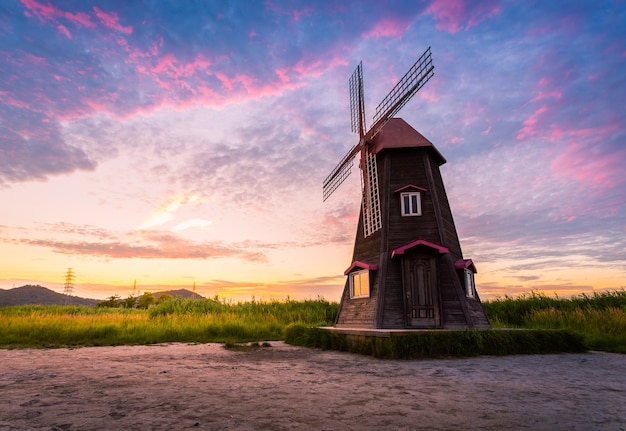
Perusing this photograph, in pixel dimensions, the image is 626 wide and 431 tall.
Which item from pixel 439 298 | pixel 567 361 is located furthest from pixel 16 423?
pixel 439 298

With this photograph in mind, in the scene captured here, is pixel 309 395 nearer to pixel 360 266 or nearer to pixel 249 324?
pixel 360 266

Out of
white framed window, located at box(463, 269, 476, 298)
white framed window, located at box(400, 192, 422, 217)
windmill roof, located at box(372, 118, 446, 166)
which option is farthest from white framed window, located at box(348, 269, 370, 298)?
windmill roof, located at box(372, 118, 446, 166)

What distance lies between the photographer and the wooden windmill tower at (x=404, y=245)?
13109mm

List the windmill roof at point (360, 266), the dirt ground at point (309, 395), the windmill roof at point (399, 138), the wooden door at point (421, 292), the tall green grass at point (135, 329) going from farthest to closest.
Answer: the windmill roof at point (399, 138) < the tall green grass at point (135, 329) < the windmill roof at point (360, 266) < the wooden door at point (421, 292) < the dirt ground at point (309, 395)

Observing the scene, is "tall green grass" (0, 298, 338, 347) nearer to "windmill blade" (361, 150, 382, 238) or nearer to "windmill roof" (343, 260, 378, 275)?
"windmill roof" (343, 260, 378, 275)

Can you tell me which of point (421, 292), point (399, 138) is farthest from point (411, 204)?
point (421, 292)

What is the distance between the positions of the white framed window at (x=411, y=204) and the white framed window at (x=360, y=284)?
2.50 metres

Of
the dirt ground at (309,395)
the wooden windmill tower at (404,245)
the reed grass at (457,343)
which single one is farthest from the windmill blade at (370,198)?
the dirt ground at (309,395)

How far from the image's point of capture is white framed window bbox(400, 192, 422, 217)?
14234mm

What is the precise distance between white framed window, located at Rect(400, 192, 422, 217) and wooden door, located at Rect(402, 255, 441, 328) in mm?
1635

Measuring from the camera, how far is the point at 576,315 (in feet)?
55.7

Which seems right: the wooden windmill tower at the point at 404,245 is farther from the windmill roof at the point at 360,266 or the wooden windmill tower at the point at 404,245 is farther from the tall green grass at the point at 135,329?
the tall green grass at the point at 135,329

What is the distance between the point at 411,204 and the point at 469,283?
3.41 meters

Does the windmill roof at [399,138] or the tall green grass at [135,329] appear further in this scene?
the windmill roof at [399,138]
